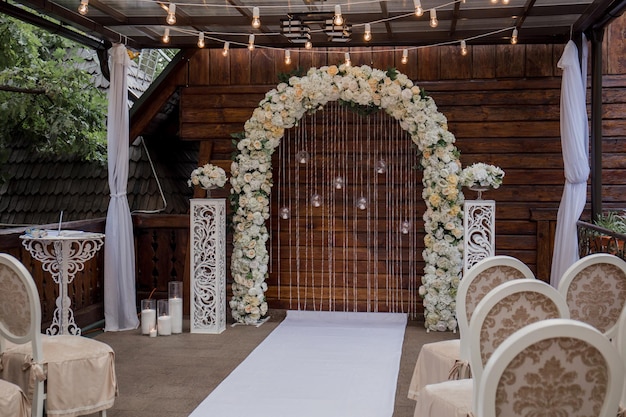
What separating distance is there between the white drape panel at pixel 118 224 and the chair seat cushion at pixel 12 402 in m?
3.96

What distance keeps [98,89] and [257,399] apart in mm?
6001

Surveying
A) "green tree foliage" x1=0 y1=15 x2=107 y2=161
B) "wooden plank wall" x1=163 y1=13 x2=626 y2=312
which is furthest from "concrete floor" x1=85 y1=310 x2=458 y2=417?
"green tree foliage" x1=0 y1=15 x2=107 y2=161

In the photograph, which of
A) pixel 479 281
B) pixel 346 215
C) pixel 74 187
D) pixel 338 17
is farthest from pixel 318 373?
pixel 74 187

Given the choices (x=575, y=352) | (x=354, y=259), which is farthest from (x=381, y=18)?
(x=575, y=352)

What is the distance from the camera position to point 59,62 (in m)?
10.4

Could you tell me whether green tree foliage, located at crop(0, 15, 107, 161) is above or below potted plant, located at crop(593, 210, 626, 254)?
above

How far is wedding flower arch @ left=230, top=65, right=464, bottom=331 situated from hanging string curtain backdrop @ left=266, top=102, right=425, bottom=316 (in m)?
0.48

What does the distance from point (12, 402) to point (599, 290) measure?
3413 millimetres

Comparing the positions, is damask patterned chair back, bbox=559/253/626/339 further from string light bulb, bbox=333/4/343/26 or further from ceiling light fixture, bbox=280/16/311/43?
ceiling light fixture, bbox=280/16/311/43

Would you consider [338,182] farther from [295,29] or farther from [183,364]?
[183,364]

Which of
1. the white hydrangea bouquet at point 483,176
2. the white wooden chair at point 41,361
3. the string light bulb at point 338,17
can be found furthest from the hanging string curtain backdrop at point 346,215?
the white wooden chair at point 41,361

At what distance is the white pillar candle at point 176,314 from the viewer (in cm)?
798

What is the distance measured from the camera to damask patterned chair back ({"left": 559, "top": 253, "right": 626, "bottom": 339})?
174 inches

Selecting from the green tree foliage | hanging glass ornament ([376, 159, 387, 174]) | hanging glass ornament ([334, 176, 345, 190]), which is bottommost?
hanging glass ornament ([334, 176, 345, 190])
